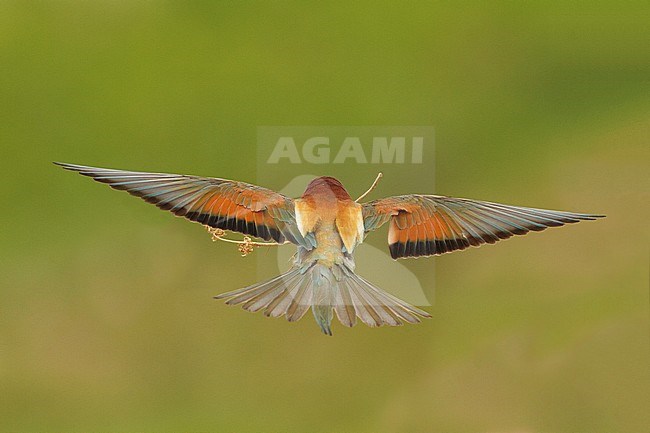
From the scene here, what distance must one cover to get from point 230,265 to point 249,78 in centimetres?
30

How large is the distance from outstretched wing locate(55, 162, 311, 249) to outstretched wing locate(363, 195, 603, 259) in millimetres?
81

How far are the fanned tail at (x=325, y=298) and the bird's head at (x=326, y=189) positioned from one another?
65mm

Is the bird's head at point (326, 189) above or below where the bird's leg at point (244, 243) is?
above

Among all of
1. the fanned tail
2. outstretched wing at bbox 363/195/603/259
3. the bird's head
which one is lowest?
the fanned tail

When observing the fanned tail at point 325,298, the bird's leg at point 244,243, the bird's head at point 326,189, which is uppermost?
the bird's head at point 326,189

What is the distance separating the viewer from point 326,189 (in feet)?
2.44

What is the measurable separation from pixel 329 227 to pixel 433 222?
A: 0.10 m

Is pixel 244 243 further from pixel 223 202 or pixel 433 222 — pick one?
pixel 433 222

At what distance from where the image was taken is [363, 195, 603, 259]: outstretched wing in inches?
28.3

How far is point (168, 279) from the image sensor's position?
3.60 feet

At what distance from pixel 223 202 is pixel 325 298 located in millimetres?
127

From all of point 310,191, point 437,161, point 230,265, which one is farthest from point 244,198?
point 437,161

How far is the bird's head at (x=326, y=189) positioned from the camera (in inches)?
29.2

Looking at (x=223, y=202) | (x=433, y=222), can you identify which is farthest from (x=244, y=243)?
(x=433, y=222)
